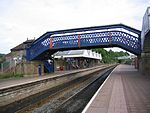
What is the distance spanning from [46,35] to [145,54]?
16.8 metres

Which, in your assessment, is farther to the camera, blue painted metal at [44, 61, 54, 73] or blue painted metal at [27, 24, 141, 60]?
blue painted metal at [44, 61, 54, 73]

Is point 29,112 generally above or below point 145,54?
below

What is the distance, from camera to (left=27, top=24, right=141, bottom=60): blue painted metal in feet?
130

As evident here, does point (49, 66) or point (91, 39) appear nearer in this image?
point (91, 39)

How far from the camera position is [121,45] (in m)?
39.8

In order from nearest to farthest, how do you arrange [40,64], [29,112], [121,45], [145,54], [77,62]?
[29,112], [145,54], [121,45], [40,64], [77,62]

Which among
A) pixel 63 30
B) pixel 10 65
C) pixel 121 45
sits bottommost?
pixel 10 65

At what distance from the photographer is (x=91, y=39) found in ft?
134

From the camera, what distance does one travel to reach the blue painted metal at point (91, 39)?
130 ft

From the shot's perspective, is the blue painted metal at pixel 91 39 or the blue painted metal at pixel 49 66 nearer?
the blue painted metal at pixel 91 39

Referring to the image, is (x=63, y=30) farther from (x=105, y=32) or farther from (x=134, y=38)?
(x=134, y=38)

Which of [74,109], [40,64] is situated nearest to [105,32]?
[40,64]

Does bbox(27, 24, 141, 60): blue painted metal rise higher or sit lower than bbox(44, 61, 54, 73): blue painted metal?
higher

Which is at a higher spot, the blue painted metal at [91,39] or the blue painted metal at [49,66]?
the blue painted metal at [91,39]
